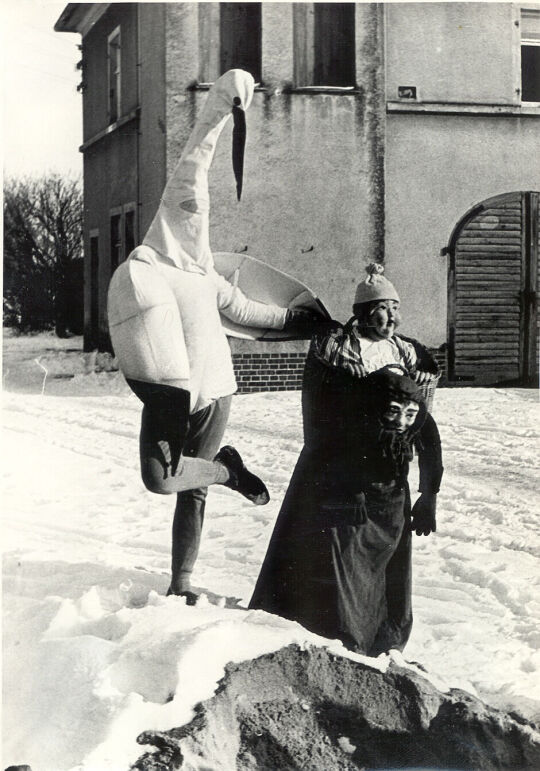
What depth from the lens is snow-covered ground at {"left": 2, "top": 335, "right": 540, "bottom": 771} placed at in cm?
397

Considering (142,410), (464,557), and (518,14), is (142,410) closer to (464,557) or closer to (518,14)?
(464,557)

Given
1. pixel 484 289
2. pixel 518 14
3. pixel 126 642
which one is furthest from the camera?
pixel 484 289

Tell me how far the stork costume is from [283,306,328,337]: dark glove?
390 millimetres

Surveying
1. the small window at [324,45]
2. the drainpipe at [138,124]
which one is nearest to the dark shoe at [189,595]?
the drainpipe at [138,124]

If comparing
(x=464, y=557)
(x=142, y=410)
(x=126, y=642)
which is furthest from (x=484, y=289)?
(x=126, y=642)

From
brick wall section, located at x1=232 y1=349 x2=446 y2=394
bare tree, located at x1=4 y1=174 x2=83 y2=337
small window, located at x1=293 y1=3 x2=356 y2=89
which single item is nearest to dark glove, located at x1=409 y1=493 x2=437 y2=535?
brick wall section, located at x1=232 y1=349 x2=446 y2=394

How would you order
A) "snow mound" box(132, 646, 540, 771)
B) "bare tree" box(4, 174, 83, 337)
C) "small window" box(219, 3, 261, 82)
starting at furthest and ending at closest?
1. "small window" box(219, 3, 261, 82)
2. "bare tree" box(4, 174, 83, 337)
3. "snow mound" box(132, 646, 540, 771)

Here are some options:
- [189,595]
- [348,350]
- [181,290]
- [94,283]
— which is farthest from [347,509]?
[94,283]

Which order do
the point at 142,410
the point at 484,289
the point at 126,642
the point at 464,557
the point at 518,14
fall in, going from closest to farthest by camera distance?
the point at 126,642
the point at 142,410
the point at 464,557
the point at 518,14
the point at 484,289

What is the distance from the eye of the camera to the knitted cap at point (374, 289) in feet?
13.8

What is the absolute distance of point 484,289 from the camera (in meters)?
5.82

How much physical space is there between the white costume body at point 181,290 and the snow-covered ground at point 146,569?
0.45 m

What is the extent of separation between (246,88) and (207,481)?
1.81 m

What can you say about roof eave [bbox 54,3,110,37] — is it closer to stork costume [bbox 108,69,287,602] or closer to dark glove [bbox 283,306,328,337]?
stork costume [bbox 108,69,287,602]
